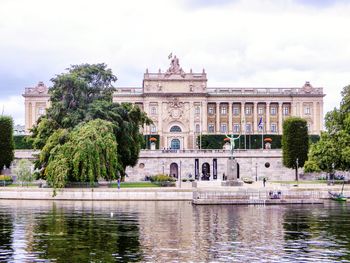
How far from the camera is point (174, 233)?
131 ft

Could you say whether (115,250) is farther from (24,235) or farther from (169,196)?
(169,196)

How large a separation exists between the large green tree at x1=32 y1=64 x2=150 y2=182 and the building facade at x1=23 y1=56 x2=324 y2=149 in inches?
2151

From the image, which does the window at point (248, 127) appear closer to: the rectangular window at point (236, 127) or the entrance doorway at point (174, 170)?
the rectangular window at point (236, 127)

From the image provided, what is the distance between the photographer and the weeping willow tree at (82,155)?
65812mm

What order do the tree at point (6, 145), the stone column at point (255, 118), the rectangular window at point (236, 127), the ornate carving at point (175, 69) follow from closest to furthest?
the tree at point (6, 145) < the ornate carving at point (175, 69) < the stone column at point (255, 118) < the rectangular window at point (236, 127)

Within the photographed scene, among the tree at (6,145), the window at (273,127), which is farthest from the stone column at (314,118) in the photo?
the tree at (6,145)

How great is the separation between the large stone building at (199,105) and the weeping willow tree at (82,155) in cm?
5811

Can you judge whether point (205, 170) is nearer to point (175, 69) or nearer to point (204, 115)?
point (204, 115)

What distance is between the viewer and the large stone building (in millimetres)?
134625

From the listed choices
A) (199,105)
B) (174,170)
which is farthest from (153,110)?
(174,170)

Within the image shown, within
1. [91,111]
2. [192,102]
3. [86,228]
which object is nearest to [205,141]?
[192,102]

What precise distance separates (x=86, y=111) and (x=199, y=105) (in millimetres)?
63735

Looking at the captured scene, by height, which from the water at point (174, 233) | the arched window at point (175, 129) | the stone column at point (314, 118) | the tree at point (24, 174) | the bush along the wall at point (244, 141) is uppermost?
the stone column at point (314, 118)

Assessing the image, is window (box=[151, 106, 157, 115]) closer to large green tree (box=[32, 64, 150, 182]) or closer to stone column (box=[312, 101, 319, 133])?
stone column (box=[312, 101, 319, 133])
